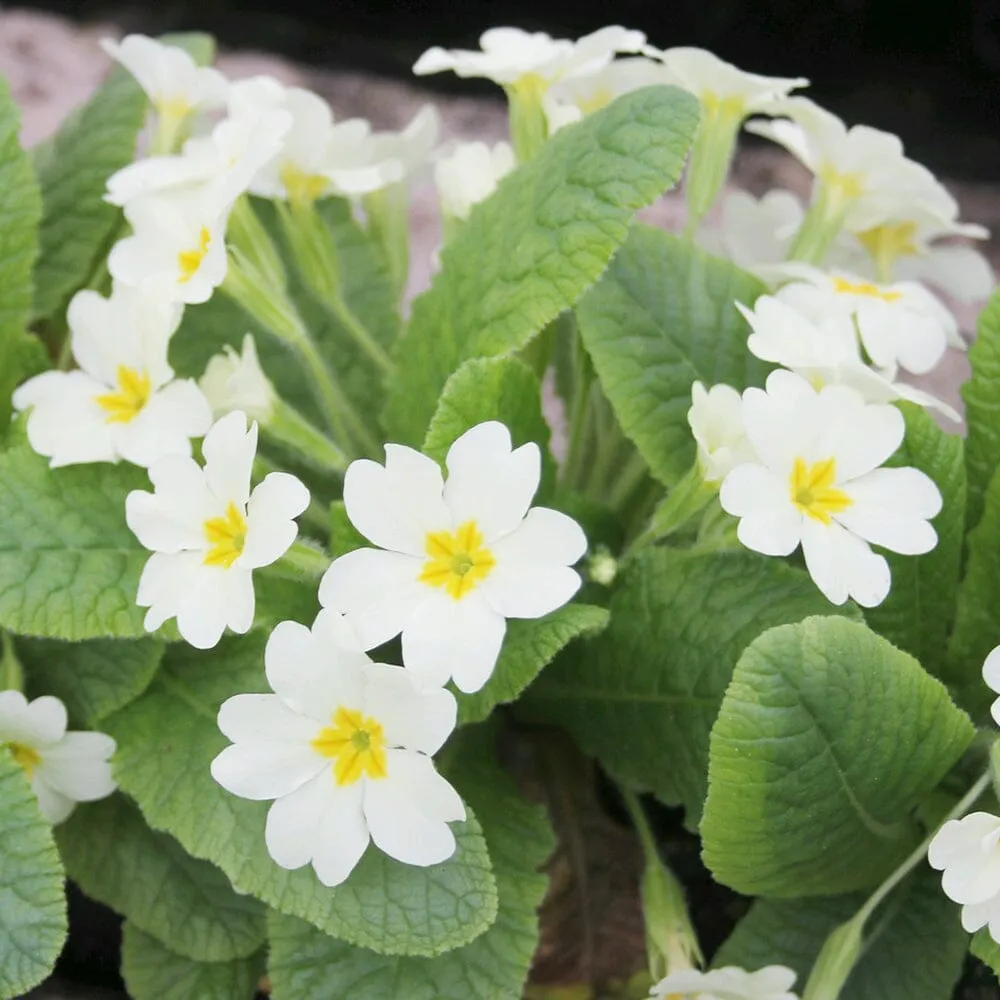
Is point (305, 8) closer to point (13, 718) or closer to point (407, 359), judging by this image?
point (407, 359)

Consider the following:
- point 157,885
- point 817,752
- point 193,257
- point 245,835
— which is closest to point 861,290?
point 817,752

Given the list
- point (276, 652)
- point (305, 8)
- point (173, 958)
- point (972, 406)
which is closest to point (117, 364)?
point (276, 652)

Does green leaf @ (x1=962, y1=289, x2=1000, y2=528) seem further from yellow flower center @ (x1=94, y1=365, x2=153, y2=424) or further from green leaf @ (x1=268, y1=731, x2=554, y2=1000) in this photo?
yellow flower center @ (x1=94, y1=365, x2=153, y2=424)

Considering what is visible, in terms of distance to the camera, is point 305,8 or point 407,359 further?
point 305,8

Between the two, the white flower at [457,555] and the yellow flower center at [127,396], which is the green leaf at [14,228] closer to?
the yellow flower center at [127,396]

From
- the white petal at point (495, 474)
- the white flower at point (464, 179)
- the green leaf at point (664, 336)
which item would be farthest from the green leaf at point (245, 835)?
the white flower at point (464, 179)

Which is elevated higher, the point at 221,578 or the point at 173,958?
the point at 221,578

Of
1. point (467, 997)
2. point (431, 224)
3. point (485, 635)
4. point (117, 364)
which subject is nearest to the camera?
point (485, 635)
